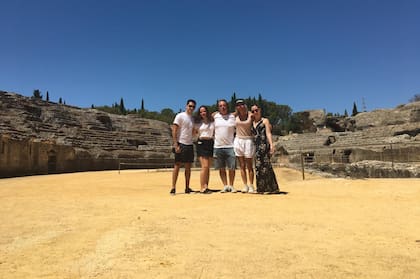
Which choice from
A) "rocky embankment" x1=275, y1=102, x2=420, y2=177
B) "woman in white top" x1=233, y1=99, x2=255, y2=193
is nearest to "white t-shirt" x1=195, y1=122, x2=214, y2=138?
"woman in white top" x1=233, y1=99, x2=255, y2=193

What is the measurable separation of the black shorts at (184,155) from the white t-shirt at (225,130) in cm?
47

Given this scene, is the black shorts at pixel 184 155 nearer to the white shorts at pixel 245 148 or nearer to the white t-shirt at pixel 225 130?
the white t-shirt at pixel 225 130

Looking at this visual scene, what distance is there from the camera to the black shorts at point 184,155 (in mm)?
5562

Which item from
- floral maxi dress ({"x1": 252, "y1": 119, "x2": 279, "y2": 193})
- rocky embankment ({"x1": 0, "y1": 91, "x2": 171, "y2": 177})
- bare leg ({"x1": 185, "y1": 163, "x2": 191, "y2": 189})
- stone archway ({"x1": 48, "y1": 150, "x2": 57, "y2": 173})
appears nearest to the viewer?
floral maxi dress ({"x1": 252, "y1": 119, "x2": 279, "y2": 193})

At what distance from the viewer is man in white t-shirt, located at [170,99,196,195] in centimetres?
556

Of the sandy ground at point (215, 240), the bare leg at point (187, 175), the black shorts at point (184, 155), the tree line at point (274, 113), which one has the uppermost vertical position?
the tree line at point (274, 113)

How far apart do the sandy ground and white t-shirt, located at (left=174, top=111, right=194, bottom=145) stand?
6.12ft

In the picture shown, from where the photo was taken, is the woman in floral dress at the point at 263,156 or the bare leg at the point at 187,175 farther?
the bare leg at the point at 187,175

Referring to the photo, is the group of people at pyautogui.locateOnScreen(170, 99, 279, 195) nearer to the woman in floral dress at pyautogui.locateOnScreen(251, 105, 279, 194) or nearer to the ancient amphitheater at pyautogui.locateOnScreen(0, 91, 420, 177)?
the woman in floral dress at pyautogui.locateOnScreen(251, 105, 279, 194)

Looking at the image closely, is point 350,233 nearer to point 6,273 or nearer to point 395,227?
point 395,227

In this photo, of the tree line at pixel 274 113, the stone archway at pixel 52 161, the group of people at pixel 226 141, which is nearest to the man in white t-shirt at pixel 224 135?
the group of people at pixel 226 141

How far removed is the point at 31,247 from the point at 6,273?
480 millimetres

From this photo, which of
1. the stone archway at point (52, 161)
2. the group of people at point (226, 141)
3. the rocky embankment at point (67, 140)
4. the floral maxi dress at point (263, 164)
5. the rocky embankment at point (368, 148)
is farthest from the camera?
the stone archway at point (52, 161)

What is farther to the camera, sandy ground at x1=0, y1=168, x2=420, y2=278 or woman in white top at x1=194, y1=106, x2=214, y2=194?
woman in white top at x1=194, y1=106, x2=214, y2=194
